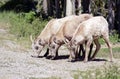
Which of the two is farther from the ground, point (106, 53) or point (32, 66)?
point (32, 66)

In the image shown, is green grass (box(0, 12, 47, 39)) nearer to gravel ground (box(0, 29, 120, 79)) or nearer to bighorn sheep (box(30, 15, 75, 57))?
gravel ground (box(0, 29, 120, 79))

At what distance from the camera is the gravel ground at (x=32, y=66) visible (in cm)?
1520

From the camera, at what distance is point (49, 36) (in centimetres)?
2012

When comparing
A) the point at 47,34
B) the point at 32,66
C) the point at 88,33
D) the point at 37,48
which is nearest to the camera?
the point at 32,66

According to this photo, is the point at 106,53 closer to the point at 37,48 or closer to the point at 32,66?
the point at 37,48

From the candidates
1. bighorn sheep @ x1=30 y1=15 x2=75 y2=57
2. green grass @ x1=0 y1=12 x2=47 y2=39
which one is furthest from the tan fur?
green grass @ x1=0 y1=12 x2=47 y2=39

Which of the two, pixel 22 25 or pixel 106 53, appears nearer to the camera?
pixel 106 53

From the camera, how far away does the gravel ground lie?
1520 cm

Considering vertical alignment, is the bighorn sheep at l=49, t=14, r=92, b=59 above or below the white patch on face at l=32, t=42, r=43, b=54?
above

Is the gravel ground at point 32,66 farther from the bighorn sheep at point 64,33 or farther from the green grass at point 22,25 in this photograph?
the green grass at point 22,25

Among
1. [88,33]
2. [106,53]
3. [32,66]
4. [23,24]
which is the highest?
[88,33]

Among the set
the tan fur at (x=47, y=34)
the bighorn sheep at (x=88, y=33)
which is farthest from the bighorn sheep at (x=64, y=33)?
the bighorn sheep at (x=88, y=33)

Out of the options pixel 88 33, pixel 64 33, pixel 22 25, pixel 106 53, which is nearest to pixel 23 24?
pixel 22 25

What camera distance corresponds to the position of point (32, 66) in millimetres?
17125
